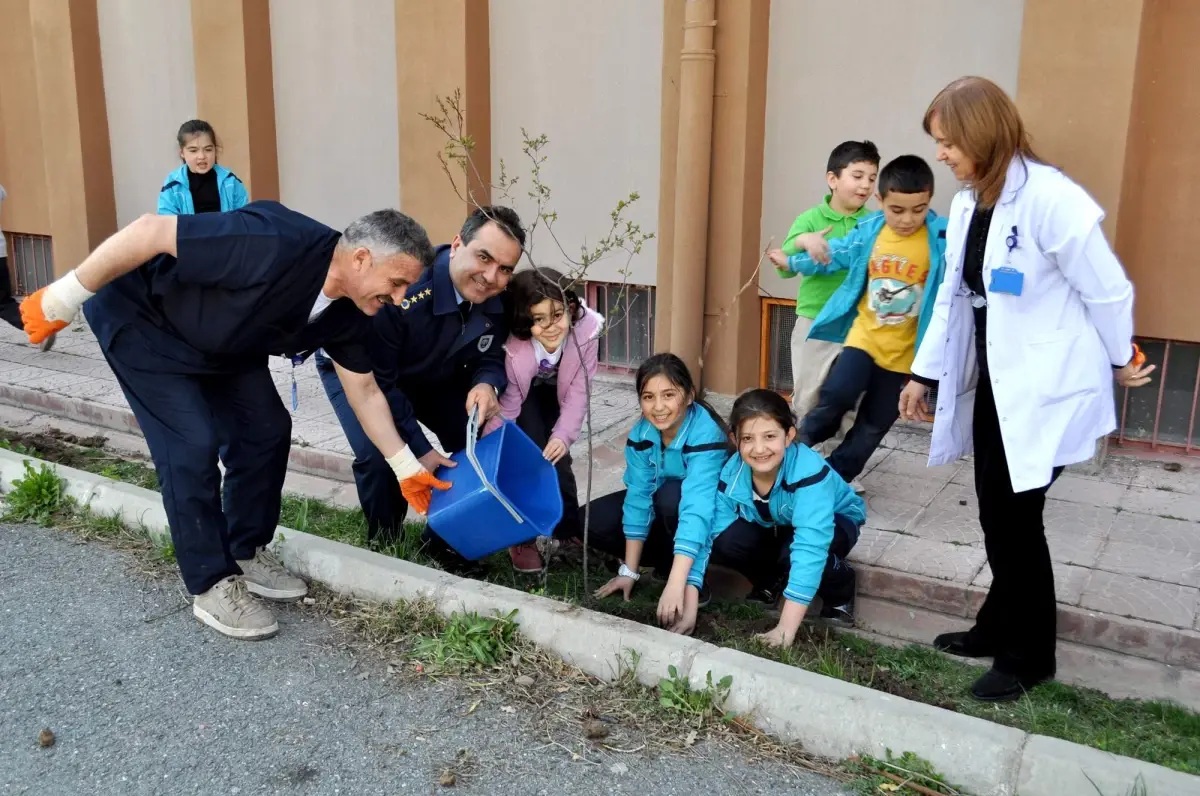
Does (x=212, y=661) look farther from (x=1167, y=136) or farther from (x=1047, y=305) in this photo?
(x=1167, y=136)

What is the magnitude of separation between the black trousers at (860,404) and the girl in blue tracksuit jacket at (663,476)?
2.55ft

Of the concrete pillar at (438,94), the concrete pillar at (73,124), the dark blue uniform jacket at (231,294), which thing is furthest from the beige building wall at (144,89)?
the dark blue uniform jacket at (231,294)

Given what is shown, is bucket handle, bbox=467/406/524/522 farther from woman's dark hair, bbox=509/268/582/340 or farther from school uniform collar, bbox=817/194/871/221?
school uniform collar, bbox=817/194/871/221

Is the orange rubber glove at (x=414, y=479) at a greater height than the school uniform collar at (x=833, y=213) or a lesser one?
lesser

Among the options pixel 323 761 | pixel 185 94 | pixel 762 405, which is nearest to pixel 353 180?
pixel 185 94

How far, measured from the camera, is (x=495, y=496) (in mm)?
3525

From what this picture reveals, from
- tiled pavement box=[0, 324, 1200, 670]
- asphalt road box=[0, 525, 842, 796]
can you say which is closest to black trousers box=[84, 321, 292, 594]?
asphalt road box=[0, 525, 842, 796]

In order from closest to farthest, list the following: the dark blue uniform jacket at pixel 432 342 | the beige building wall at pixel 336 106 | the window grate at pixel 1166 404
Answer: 1. the dark blue uniform jacket at pixel 432 342
2. the window grate at pixel 1166 404
3. the beige building wall at pixel 336 106

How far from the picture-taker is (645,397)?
12.6ft

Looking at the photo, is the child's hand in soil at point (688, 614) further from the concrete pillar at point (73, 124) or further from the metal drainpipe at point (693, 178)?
the concrete pillar at point (73, 124)

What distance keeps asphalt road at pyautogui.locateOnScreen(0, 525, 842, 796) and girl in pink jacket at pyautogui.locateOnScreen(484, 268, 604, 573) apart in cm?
112

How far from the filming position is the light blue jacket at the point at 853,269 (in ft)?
14.3

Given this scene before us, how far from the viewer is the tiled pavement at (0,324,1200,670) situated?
3.72m

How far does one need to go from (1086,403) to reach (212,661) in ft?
9.23
